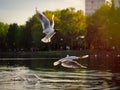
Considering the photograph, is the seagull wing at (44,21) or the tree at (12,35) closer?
the seagull wing at (44,21)

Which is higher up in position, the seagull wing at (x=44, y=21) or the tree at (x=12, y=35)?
the tree at (x=12, y=35)

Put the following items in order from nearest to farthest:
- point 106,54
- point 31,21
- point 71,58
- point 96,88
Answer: point 71,58 < point 96,88 < point 106,54 < point 31,21

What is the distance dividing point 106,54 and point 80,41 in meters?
28.5

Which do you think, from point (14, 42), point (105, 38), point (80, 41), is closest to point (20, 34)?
point (14, 42)

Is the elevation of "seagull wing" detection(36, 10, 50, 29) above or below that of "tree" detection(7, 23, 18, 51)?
below

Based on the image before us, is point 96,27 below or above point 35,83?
above

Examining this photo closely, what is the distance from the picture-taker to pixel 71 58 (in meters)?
33.5

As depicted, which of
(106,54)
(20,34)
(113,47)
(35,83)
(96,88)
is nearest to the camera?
(96,88)

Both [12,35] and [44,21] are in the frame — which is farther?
[12,35]

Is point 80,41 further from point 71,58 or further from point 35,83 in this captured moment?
point 71,58

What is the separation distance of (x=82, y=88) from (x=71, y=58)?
27.0 feet

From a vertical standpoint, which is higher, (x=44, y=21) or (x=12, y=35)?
(x=12, y=35)

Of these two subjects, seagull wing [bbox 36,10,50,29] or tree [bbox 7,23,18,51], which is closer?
seagull wing [bbox 36,10,50,29]

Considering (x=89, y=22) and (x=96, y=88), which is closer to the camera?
(x=96, y=88)
